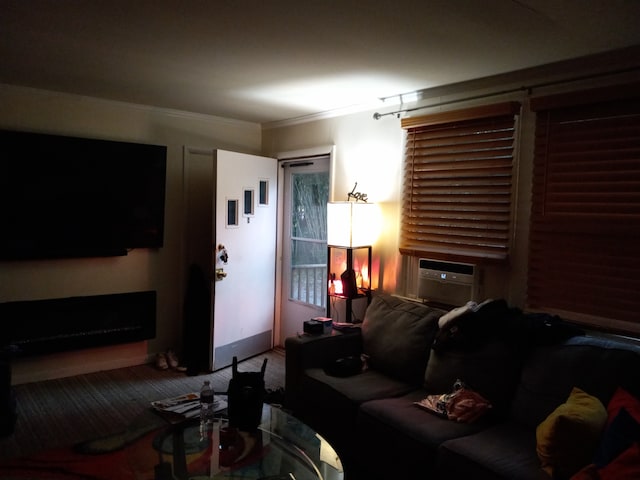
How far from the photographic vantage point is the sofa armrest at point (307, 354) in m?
3.07

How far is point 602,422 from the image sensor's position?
186 centimetres

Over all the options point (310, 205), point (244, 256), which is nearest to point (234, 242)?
point (244, 256)

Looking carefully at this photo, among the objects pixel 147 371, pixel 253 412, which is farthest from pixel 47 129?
pixel 253 412

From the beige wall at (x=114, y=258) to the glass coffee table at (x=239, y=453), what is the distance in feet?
6.70

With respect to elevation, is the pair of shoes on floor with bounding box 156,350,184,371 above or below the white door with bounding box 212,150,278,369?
below

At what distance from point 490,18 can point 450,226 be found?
1.49 m

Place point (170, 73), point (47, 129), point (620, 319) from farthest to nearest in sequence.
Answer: point (47, 129)
point (170, 73)
point (620, 319)

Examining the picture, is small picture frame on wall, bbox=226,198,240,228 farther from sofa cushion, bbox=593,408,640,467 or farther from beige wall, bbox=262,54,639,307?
sofa cushion, bbox=593,408,640,467

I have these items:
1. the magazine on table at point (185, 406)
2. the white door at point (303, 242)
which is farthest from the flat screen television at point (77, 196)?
the magazine on table at point (185, 406)

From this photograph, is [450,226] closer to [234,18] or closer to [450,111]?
[450,111]

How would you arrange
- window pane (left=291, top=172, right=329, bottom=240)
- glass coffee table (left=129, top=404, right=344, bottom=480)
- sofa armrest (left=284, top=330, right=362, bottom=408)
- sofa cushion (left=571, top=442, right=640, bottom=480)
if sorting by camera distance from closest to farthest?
sofa cushion (left=571, top=442, right=640, bottom=480)
glass coffee table (left=129, top=404, right=344, bottom=480)
sofa armrest (left=284, top=330, right=362, bottom=408)
window pane (left=291, top=172, right=329, bottom=240)

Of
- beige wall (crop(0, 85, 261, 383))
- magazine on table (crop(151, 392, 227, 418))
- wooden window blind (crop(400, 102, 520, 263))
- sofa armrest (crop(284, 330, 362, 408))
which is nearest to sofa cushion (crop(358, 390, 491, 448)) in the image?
sofa armrest (crop(284, 330, 362, 408))

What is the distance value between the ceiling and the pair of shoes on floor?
2331 mm

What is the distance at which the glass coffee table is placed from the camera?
2014 millimetres
